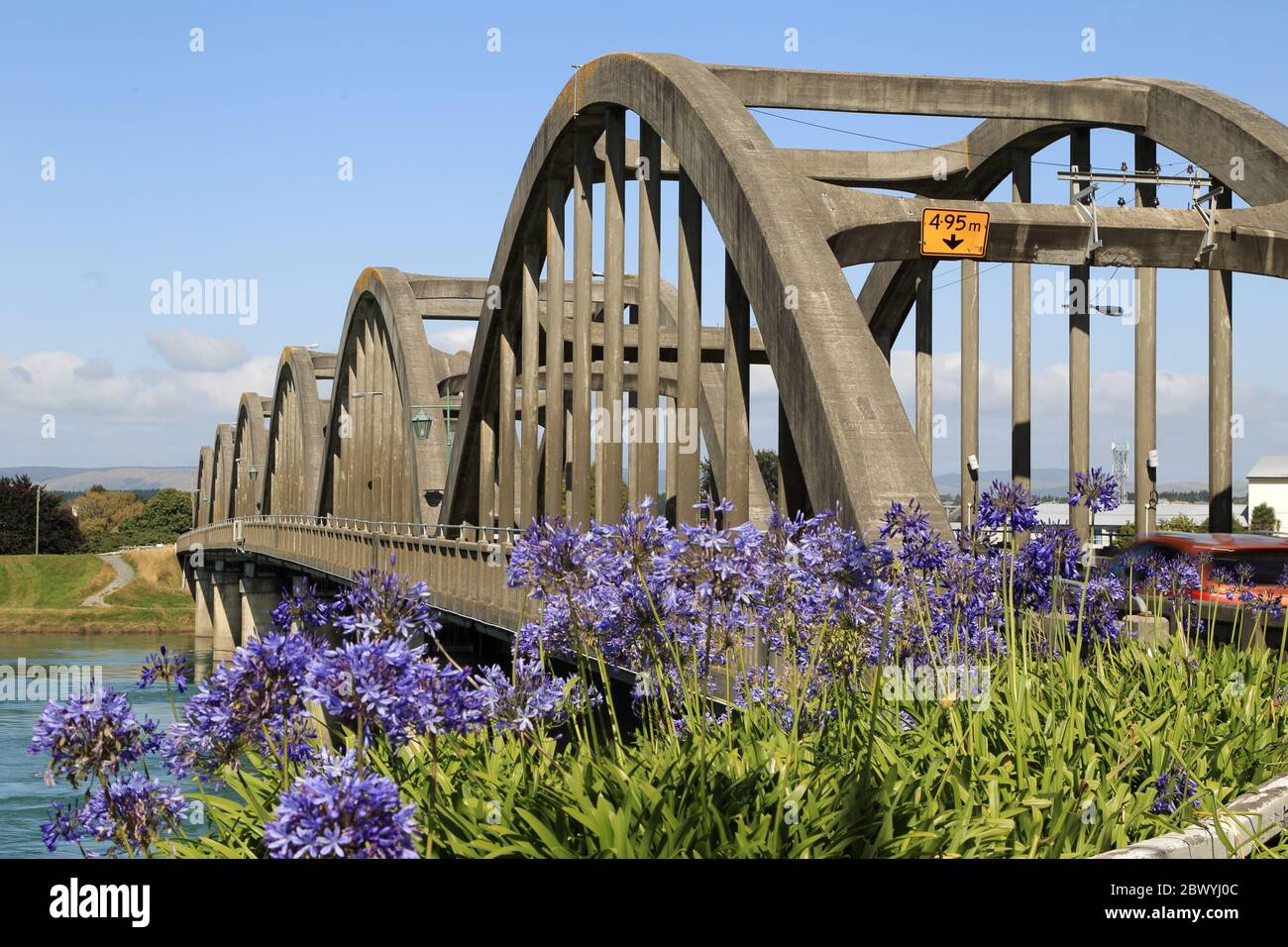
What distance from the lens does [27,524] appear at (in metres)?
116

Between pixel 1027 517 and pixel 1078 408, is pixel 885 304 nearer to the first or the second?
pixel 1078 408

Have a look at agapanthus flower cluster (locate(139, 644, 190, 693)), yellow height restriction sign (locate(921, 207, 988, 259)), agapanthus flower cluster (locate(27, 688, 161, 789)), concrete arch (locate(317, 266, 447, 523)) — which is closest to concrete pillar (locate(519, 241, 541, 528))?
concrete arch (locate(317, 266, 447, 523))

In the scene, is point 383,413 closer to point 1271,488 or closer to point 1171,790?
point 1171,790

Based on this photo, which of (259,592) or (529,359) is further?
(259,592)

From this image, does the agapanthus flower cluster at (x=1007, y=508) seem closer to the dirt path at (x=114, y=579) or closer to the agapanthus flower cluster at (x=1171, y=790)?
the agapanthus flower cluster at (x=1171, y=790)

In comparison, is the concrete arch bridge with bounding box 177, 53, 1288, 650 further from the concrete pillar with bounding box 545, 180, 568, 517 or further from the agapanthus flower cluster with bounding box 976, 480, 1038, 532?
the agapanthus flower cluster with bounding box 976, 480, 1038, 532

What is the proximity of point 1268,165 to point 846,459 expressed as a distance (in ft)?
25.5

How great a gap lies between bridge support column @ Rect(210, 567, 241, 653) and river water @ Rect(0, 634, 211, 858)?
3.78ft

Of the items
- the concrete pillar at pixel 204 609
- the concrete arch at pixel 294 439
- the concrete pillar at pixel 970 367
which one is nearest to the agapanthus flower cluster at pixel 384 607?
the concrete pillar at pixel 970 367

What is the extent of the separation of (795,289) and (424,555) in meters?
13.7

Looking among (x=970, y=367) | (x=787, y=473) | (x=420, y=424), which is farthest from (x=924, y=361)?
(x=420, y=424)

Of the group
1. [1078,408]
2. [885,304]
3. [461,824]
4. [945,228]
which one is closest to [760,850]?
[461,824]

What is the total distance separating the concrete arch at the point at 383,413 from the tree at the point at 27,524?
235 feet

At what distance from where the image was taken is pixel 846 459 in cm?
1112
